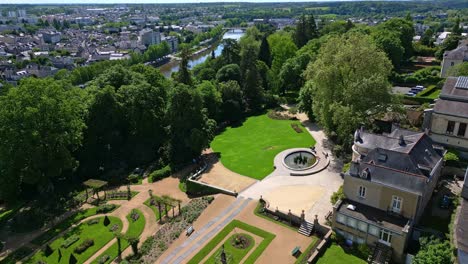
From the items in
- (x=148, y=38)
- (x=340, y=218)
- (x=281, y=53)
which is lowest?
(x=148, y=38)

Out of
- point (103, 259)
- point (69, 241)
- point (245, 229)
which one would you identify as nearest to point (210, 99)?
point (245, 229)

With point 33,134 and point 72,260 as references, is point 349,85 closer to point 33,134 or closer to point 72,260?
Answer: point 72,260

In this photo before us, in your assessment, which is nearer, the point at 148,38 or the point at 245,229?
the point at 245,229

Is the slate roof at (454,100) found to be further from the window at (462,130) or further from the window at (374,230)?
the window at (374,230)

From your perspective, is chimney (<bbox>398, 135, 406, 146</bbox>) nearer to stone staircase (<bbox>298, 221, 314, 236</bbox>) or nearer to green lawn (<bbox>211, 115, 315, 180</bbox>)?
stone staircase (<bbox>298, 221, 314, 236</bbox>)

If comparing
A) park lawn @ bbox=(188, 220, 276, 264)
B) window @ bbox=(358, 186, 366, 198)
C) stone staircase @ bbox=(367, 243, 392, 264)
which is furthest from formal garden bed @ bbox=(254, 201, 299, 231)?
stone staircase @ bbox=(367, 243, 392, 264)

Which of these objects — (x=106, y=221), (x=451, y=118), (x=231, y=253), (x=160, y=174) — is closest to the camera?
(x=231, y=253)

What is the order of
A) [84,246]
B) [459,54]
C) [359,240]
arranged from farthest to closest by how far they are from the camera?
[459,54], [84,246], [359,240]
